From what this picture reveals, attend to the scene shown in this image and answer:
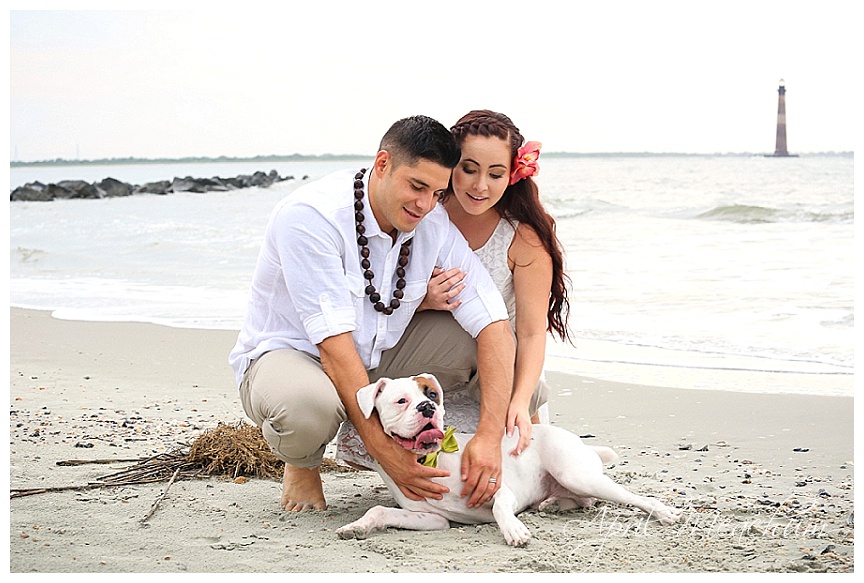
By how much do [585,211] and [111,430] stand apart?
676 inches

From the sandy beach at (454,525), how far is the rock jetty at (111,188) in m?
26.6

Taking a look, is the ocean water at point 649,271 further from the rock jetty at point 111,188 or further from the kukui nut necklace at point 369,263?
the rock jetty at point 111,188

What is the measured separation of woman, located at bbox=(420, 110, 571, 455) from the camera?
3719 millimetres

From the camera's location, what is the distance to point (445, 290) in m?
3.70

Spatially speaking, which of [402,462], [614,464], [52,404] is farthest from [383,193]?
[52,404]

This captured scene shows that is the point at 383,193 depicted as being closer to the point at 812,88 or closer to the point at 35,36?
the point at 35,36

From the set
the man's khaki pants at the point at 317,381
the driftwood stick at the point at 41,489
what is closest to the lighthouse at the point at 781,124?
the man's khaki pants at the point at 317,381

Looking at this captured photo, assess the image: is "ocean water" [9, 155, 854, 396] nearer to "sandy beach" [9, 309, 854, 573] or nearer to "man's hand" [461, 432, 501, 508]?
"sandy beach" [9, 309, 854, 573]

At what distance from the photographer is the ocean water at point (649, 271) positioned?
688cm

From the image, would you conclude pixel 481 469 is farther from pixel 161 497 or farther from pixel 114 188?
pixel 114 188

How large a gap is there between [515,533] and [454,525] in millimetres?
334

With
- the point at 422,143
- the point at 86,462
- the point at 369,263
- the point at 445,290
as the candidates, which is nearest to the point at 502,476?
the point at 445,290

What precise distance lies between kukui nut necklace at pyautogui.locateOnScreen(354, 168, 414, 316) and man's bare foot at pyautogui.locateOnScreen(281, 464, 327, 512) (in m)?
0.67

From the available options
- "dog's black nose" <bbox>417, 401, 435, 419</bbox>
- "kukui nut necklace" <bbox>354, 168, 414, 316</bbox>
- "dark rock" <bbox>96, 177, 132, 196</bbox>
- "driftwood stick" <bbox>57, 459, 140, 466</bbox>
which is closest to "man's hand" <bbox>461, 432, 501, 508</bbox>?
"dog's black nose" <bbox>417, 401, 435, 419</bbox>
